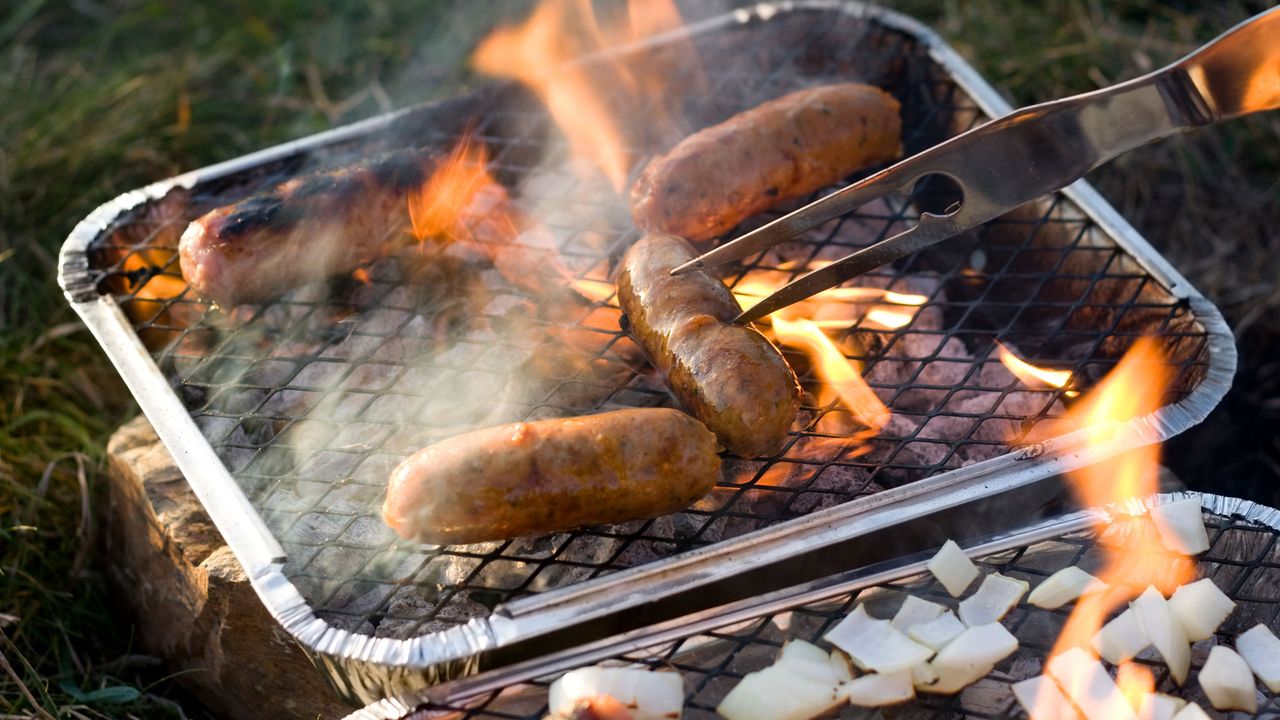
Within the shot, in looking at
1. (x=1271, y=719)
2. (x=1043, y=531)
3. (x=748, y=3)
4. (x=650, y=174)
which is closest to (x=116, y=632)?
(x=650, y=174)

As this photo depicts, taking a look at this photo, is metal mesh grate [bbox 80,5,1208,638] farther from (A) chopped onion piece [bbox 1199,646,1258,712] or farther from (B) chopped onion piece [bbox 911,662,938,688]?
(A) chopped onion piece [bbox 1199,646,1258,712]

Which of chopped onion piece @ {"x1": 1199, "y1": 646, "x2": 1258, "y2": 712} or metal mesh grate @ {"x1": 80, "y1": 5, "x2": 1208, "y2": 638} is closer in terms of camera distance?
chopped onion piece @ {"x1": 1199, "y1": 646, "x2": 1258, "y2": 712}

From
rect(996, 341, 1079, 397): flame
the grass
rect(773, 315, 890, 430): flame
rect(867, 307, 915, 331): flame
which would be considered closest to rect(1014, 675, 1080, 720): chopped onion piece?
rect(773, 315, 890, 430): flame

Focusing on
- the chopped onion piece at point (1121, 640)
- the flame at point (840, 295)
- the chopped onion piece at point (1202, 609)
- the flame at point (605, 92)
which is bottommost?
the chopped onion piece at point (1202, 609)

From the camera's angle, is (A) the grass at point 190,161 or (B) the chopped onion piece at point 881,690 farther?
(A) the grass at point 190,161

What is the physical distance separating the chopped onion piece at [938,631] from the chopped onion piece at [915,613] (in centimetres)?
2

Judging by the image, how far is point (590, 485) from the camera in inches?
102

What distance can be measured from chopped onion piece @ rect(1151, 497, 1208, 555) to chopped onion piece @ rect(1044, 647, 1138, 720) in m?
0.45

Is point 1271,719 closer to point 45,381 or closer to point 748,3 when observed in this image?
point 45,381

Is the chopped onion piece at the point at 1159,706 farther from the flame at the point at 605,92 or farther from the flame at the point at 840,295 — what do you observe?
the flame at the point at 605,92

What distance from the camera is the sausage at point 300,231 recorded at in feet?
10.9

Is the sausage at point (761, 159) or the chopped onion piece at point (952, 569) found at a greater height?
the sausage at point (761, 159)

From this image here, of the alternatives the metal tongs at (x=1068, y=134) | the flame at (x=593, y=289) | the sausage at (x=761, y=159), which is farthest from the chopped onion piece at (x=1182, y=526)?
the flame at (x=593, y=289)

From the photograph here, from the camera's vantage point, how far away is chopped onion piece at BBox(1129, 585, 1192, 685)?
2.50 metres
